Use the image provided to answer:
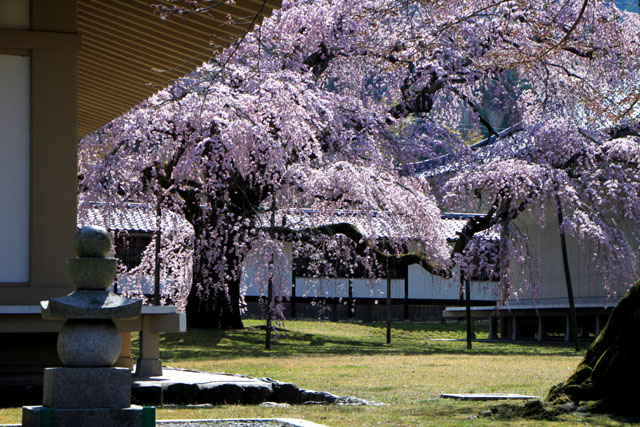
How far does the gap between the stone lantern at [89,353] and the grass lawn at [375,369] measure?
1856mm

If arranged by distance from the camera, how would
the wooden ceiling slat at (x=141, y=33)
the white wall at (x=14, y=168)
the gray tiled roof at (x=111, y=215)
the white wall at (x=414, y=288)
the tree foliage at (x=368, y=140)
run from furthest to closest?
the white wall at (x=414, y=288)
the gray tiled roof at (x=111, y=215)
the tree foliage at (x=368, y=140)
the wooden ceiling slat at (x=141, y=33)
the white wall at (x=14, y=168)

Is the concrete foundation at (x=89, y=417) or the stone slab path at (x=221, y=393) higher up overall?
the concrete foundation at (x=89, y=417)

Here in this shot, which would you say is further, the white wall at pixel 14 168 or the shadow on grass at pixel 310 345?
the shadow on grass at pixel 310 345

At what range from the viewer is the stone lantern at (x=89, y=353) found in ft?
18.6

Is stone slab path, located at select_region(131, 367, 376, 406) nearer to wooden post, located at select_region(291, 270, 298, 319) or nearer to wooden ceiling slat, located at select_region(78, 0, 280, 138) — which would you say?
wooden ceiling slat, located at select_region(78, 0, 280, 138)

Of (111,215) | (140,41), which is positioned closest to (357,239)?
(111,215)

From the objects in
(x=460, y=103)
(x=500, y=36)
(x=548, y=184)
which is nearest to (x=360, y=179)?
(x=548, y=184)

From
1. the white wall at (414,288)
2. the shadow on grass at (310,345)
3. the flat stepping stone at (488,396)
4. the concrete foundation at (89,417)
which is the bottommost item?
the shadow on grass at (310,345)

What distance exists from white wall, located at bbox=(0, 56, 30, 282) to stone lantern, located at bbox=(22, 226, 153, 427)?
254 cm

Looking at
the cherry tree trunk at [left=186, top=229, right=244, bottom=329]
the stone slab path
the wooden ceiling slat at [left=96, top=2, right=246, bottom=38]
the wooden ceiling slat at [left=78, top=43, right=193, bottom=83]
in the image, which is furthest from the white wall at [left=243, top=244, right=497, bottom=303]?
the wooden ceiling slat at [left=96, top=2, right=246, bottom=38]

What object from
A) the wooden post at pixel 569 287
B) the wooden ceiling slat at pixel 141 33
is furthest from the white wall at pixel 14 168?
the wooden post at pixel 569 287

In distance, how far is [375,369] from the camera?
44.2 feet

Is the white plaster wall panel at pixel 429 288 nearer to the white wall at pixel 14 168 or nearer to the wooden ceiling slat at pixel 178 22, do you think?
the wooden ceiling slat at pixel 178 22

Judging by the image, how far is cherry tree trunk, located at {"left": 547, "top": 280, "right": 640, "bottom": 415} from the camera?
294 inches
